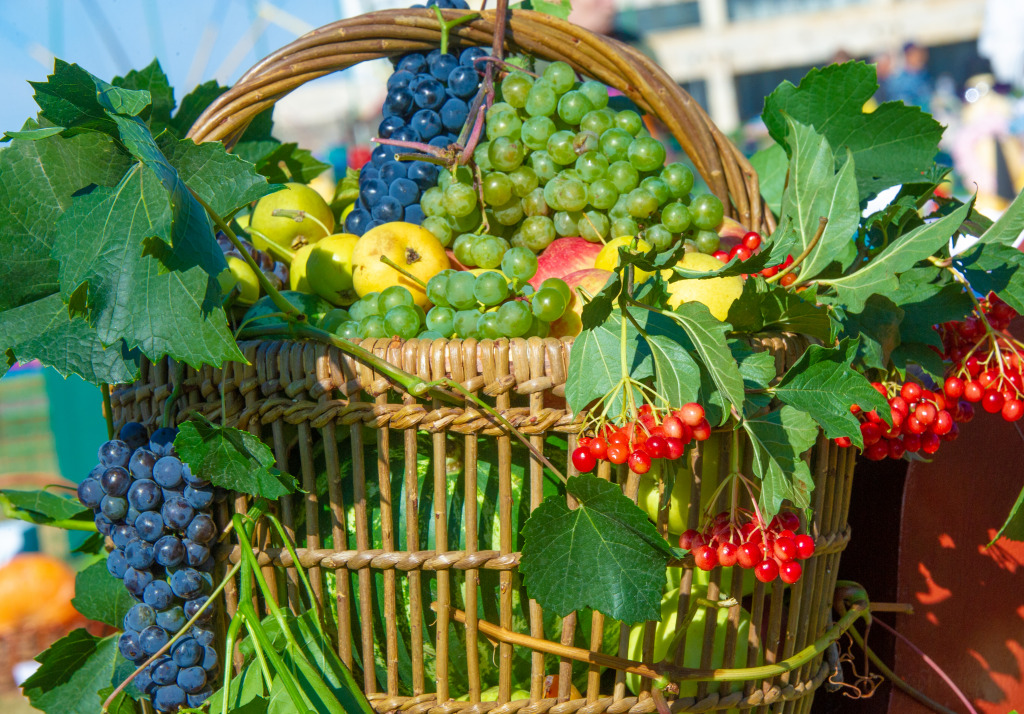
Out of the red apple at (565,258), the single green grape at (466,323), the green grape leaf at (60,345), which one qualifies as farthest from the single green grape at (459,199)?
the green grape leaf at (60,345)

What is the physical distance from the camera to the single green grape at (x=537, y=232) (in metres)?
0.93

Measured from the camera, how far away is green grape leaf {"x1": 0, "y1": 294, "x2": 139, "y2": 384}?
57 centimetres

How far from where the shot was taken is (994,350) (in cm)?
72

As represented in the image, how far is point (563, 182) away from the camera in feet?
2.96

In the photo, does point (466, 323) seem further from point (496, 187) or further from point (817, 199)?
point (817, 199)

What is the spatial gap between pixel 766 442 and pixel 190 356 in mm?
429

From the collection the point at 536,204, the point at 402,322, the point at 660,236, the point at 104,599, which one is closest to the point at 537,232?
the point at 536,204

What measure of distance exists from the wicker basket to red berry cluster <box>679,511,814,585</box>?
0.11ft

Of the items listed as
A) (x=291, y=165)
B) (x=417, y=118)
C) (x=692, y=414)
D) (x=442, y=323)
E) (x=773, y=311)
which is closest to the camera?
(x=692, y=414)

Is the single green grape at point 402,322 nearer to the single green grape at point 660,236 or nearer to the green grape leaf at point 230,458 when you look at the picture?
the green grape leaf at point 230,458

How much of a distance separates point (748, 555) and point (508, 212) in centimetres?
52

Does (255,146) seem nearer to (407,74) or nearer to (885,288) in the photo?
(407,74)

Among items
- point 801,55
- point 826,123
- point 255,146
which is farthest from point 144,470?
point 801,55

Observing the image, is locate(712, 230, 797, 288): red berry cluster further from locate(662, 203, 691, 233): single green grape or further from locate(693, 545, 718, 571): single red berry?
locate(693, 545, 718, 571): single red berry
